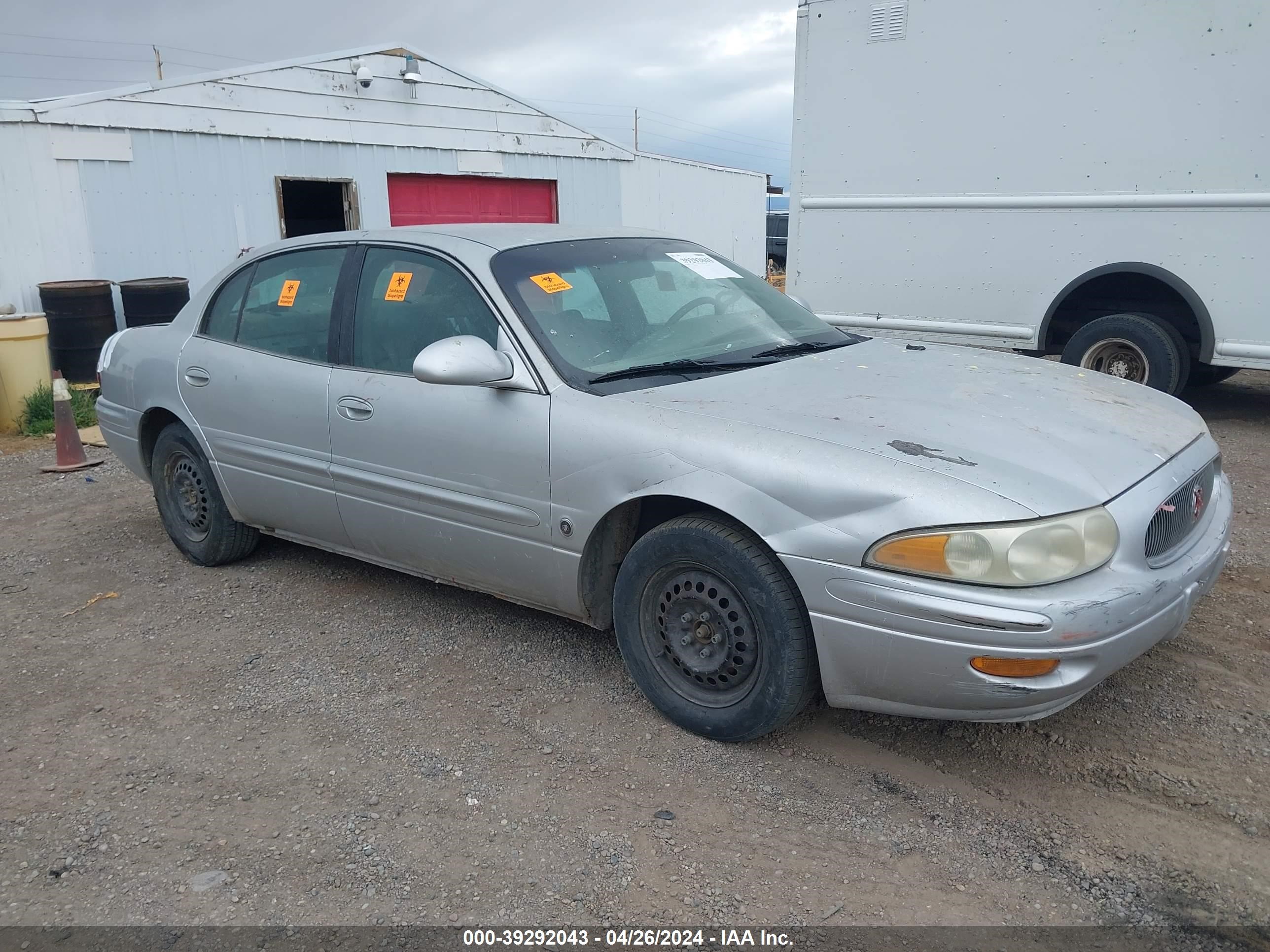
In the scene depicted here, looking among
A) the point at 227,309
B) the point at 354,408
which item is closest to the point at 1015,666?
the point at 354,408

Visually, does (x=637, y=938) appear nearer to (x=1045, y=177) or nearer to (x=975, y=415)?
(x=975, y=415)

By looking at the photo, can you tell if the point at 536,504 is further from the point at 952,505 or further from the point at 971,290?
the point at 971,290

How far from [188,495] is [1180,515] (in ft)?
14.2

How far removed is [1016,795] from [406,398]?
2.48 metres

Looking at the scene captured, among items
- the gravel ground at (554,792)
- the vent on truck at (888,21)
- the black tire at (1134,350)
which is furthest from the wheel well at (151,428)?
the vent on truck at (888,21)

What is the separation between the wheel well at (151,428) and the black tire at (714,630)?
2858 mm

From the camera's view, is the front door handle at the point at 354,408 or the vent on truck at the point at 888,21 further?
the vent on truck at the point at 888,21

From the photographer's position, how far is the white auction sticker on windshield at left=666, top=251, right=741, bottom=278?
4.18m

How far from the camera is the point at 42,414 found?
8.69m

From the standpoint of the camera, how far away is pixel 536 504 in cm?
338

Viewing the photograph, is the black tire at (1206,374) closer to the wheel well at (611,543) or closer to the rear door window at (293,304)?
the wheel well at (611,543)

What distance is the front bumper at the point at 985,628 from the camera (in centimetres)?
253

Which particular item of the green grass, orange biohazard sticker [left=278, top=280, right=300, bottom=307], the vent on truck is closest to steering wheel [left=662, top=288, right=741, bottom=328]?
orange biohazard sticker [left=278, top=280, right=300, bottom=307]

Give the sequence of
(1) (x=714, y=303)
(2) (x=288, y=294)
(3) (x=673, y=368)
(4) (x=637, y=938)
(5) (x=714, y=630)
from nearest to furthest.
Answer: (4) (x=637, y=938)
(5) (x=714, y=630)
(3) (x=673, y=368)
(1) (x=714, y=303)
(2) (x=288, y=294)
